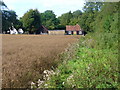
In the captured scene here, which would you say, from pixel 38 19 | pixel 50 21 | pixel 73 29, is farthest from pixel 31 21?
pixel 73 29

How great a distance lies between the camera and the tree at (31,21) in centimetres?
5559

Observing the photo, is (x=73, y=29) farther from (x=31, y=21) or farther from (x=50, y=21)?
(x=31, y=21)

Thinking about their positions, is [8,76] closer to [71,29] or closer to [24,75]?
[24,75]

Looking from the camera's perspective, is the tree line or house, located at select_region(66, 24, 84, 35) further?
house, located at select_region(66, 24, 84, 35)

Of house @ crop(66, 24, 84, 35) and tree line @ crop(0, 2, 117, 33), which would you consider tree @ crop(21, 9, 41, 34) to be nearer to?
tree line @ crop(0, 2, 117, 33)

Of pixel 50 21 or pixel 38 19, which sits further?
pixel 50 21

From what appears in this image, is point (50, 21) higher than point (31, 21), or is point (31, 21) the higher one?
point (50, 21)

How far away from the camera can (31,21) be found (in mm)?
55375

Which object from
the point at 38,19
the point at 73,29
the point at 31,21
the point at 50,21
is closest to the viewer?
the point at 31,21

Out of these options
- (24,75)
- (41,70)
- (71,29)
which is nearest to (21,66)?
(24,75)

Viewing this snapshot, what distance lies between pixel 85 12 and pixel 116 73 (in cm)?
4158

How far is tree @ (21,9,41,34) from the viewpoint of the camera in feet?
182

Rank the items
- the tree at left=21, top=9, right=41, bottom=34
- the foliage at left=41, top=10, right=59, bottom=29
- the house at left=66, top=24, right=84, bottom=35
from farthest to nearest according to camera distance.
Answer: the foliage at left=41, top=10, right=59, bottom=29 → the house at left=66, top=24, right=84, bottom=35 → the tree at left=21, top=9, right=41, bottom=34

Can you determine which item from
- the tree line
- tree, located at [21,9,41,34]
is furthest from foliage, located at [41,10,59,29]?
tree, located at [21,9,41,34]
